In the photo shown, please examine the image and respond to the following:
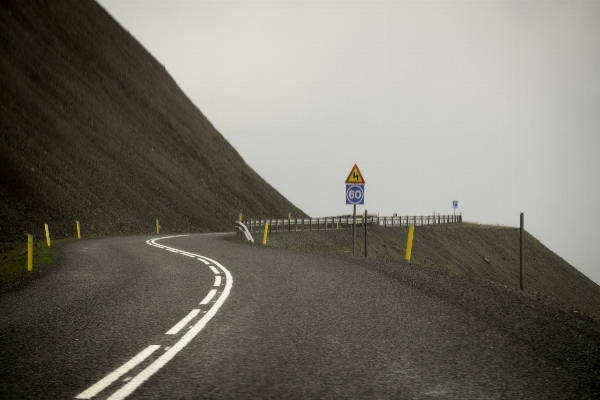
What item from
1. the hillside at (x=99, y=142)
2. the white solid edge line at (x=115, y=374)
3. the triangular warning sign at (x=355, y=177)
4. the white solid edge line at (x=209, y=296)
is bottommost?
the white solid edge line at (x=115, y=374)

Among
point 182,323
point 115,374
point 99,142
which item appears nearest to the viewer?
point 115,374

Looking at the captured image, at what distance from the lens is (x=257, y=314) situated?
26.1 feet

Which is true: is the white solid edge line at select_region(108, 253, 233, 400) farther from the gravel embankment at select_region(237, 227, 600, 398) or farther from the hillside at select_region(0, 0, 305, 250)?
the hillside at select_region(0, 0, 305, 250)

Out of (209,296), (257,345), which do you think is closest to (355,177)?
(209,296)

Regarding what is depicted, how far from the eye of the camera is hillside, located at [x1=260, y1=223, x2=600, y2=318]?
37.2m

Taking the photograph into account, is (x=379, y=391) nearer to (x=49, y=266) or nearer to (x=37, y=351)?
(x=37, y=351)

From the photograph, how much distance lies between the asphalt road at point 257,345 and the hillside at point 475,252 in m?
21.8

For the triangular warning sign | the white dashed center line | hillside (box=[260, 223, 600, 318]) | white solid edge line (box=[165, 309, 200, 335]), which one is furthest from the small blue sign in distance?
hillside (box=[260, 223, 600, 318])

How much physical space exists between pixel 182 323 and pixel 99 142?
191ft

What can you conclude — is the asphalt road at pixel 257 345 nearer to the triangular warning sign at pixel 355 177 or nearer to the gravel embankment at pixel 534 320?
the gravel embankment at pixel 534 320

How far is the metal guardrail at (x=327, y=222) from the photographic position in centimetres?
3609

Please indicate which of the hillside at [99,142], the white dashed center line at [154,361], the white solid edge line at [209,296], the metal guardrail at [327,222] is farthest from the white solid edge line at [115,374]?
the hillside at [99,142]

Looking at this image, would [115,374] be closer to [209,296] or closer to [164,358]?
[164,358]

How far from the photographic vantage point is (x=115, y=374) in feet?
16.4
